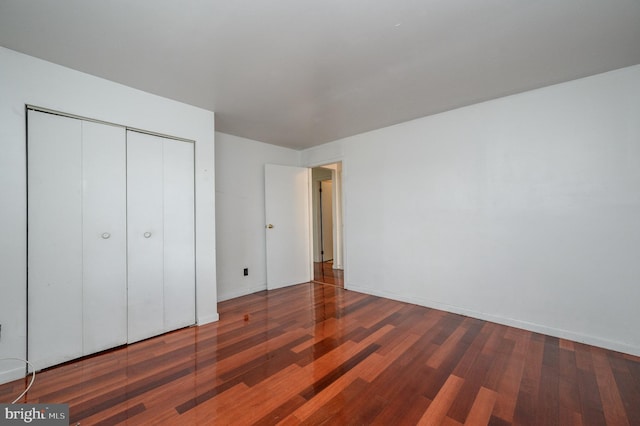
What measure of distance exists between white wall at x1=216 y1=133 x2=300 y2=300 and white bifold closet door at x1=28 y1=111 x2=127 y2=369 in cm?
144

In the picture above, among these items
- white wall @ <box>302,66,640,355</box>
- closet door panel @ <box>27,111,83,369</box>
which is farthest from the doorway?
closet door panel @ <box>27,111,83,369</box>

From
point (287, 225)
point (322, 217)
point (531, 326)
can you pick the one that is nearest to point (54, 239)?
point (287, 225)

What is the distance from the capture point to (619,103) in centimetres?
A: 224

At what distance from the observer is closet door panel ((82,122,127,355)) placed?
7.39 ft

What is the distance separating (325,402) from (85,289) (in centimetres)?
223

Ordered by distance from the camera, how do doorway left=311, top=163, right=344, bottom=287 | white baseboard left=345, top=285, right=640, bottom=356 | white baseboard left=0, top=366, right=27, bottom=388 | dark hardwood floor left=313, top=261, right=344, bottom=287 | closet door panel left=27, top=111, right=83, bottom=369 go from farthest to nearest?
doorway left=311, top=163, right=344, bottom=287 < dark hardwood floor left=313, top=261, right=344, bottom=287 < white baseboard left=345, top=285, right=640, bottom=356 < closet door panel left=27, top=111, right=83, bottom=369 < white baseboard left=0, top=366, right=27, bottom=388

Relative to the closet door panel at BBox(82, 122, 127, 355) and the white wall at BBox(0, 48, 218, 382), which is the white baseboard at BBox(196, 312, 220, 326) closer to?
the closet door panel at BBox(82, 122, 127, 355)

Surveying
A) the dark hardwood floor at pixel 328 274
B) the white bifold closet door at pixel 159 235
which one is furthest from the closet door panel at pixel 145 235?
the dark hardwood floor at pixel 328 274

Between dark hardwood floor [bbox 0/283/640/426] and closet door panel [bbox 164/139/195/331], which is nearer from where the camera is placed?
dark hardwood floor [bbox 0/283/640/426]

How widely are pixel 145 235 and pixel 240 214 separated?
1.57 m

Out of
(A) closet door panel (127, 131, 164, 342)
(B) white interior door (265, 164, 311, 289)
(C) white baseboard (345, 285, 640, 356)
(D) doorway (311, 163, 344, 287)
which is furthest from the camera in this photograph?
(D) doorway (311, 163, 344, 287)

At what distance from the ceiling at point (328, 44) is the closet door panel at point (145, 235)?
2.22ft

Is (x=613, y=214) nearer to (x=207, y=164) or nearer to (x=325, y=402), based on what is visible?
(x=325, y=402)

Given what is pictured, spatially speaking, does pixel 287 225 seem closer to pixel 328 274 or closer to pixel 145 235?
pixel 328 274
